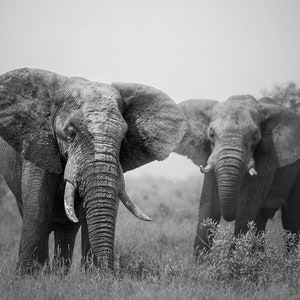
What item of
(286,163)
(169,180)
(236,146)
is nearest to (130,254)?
(236,146)

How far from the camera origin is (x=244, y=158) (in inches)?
352

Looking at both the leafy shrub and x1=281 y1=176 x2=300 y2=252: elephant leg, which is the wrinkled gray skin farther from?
the leafy shrub

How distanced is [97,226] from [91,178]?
0.50 m

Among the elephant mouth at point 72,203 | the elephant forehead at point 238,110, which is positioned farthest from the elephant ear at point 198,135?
the elephant mouth at point 72,203

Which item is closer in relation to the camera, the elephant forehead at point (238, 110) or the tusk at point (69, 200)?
the tusk at point (69, 200)

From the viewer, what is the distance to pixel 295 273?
22.0 ft

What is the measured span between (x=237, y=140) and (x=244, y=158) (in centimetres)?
30

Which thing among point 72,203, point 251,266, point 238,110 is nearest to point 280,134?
point 238,110

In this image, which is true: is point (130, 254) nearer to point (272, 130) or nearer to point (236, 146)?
point (236, 146)

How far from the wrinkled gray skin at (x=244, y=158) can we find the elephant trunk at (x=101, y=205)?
3032 mm

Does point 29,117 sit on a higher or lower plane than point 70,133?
higher

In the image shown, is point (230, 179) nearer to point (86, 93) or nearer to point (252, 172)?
point (252, 172)

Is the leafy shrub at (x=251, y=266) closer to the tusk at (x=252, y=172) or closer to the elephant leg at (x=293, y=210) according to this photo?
the tusk at (x=252, y=172)

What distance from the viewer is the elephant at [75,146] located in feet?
19.4
